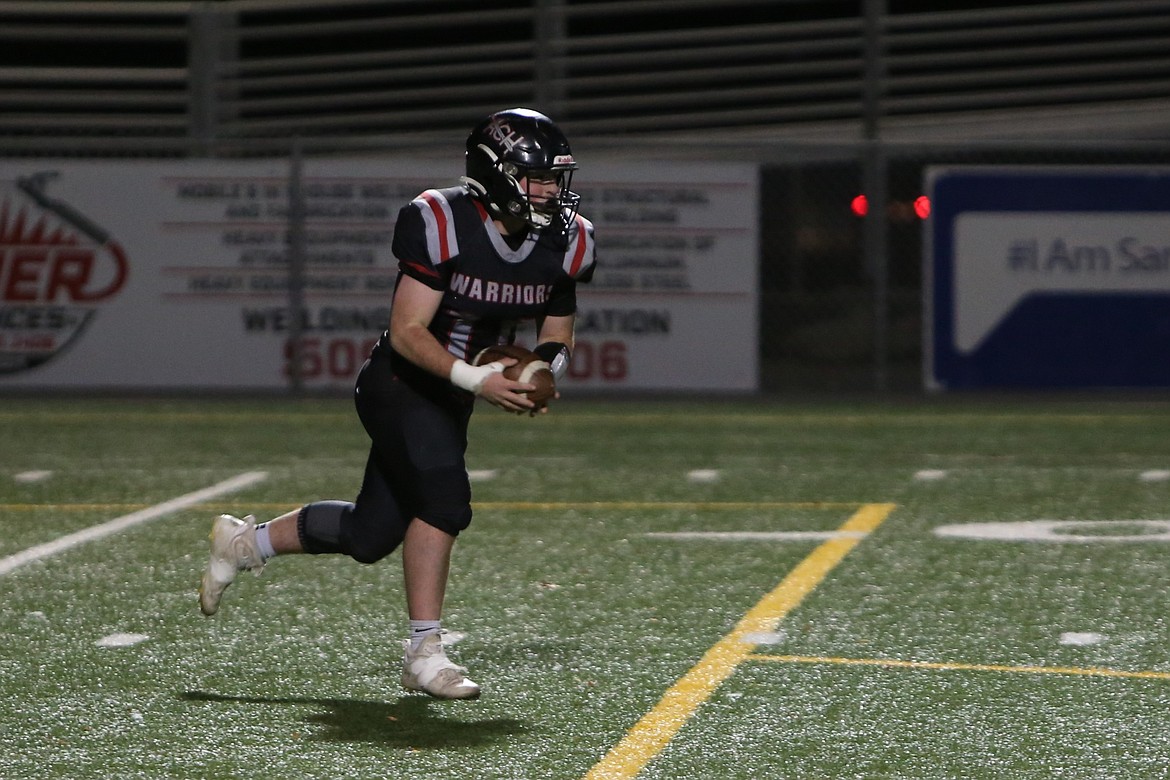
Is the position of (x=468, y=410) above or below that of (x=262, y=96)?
below

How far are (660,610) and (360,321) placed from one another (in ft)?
24.1

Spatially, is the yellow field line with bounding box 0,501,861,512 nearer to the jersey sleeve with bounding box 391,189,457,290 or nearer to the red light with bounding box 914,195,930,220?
the jersey sleeve with bounding box 391,189,457,290

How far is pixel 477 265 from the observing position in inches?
178

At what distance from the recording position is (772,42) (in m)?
17.9

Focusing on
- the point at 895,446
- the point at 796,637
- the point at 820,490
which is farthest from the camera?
the point at 895,446

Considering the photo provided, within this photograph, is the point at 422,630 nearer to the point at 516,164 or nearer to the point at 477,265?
the point at 477,265

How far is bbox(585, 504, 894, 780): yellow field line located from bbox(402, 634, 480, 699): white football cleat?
48 centimetres

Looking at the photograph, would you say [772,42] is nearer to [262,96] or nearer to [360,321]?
[262,96]

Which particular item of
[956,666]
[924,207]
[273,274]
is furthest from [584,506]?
[273,274]

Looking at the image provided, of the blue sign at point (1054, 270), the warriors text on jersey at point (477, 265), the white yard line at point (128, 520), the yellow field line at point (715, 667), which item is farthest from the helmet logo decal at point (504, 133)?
the blue sign at point (1054, 270)

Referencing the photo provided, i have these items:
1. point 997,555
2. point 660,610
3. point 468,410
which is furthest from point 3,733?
point 997,555

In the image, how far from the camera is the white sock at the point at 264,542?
194 inches

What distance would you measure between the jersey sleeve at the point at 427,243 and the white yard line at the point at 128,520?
8.44 feet

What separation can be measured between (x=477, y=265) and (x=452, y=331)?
22cm
